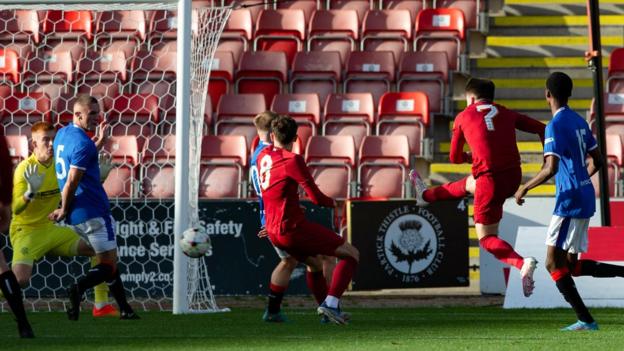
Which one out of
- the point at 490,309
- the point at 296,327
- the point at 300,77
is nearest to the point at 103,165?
the point at 296,327

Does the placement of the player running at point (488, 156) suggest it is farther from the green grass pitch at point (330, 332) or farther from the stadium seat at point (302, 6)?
the stadium seat at point (302, 6)

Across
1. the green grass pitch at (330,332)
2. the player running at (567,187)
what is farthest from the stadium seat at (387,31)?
the player running at (567,187)

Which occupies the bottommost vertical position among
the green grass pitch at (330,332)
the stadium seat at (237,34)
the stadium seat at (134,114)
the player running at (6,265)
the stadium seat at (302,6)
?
the green grass pitch at (330,332)

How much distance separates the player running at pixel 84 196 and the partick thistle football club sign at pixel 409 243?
3901mm

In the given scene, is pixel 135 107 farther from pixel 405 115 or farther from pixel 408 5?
pixel 408 5

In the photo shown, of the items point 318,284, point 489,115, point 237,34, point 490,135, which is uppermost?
point 237,34

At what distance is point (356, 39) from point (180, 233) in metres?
7.59

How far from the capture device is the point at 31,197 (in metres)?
10.2

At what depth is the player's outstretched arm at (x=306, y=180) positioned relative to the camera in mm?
9211

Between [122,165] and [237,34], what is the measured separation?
4142 millimetres

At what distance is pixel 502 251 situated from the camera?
9258mm

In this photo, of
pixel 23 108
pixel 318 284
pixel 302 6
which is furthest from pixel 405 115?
pixel 318 284

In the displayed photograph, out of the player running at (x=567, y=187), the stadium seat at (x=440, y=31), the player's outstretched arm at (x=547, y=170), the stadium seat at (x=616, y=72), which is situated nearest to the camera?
the player's outstretched arm at (x=547, y=170)

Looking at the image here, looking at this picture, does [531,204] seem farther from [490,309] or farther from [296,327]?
[296,327]
